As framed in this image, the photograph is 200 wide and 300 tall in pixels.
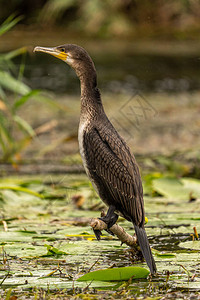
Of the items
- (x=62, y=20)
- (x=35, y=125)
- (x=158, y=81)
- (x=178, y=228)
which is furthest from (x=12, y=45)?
(x=178, y=228)

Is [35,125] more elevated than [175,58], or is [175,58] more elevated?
[175,58]

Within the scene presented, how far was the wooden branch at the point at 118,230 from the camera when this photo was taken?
323cm

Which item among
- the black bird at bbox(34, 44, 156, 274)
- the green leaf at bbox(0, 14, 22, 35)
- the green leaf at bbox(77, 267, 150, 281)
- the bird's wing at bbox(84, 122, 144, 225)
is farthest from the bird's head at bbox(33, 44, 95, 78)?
the green leaf at bbox(0, 14, 22, 35)

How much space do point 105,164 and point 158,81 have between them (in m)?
8.26

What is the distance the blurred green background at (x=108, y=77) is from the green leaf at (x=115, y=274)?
7.99ft

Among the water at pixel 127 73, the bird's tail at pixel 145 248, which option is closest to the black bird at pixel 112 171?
the bird's tail at pixel 145 248

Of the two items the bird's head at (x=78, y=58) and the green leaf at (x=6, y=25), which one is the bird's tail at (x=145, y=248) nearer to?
the bird's head at (x=78, y=58)

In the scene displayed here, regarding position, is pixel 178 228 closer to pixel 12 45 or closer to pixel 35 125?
pixel 35 125

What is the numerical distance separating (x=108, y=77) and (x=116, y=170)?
319 inches

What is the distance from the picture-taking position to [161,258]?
359 cm

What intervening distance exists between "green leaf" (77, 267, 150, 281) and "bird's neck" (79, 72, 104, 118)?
0.86 m

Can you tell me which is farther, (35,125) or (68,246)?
(35,125)

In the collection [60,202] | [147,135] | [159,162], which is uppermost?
[147,135]

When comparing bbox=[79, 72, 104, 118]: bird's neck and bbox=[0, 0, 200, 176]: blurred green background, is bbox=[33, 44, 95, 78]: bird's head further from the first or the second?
bbox=[0, 0, 200, 176]: blurred green background
